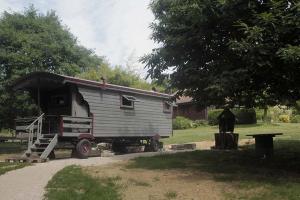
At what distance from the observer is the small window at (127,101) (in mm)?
21859

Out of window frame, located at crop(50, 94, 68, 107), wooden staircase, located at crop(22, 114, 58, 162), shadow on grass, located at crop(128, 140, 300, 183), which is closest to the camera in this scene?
shadow on grass, located at crop(128, 140, 300, 183)

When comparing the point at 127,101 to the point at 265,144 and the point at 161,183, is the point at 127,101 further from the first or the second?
the point at 161,183

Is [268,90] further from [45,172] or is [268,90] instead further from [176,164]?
[45,172]

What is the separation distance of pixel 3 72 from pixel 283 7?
20.8 m

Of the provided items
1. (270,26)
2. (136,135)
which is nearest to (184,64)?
(270,26)

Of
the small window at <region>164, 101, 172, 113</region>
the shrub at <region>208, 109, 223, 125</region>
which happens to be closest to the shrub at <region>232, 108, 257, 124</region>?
the shrub at <region>208, 109, 223, 125</region>

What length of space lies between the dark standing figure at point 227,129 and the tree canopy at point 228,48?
388cm

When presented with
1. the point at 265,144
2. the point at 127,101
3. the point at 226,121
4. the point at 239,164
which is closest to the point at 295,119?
the point at 226,121

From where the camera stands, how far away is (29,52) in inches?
1084

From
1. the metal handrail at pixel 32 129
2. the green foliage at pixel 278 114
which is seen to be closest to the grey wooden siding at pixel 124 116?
the metal handrail at pixel 32 129

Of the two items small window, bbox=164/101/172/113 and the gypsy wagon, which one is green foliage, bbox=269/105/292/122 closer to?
small window, bbox=164/101/172/113

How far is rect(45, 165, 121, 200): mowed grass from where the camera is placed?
31.0 ft

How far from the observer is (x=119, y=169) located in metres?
13.8

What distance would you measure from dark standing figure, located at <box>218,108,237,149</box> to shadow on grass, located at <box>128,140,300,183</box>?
1.46 meters
